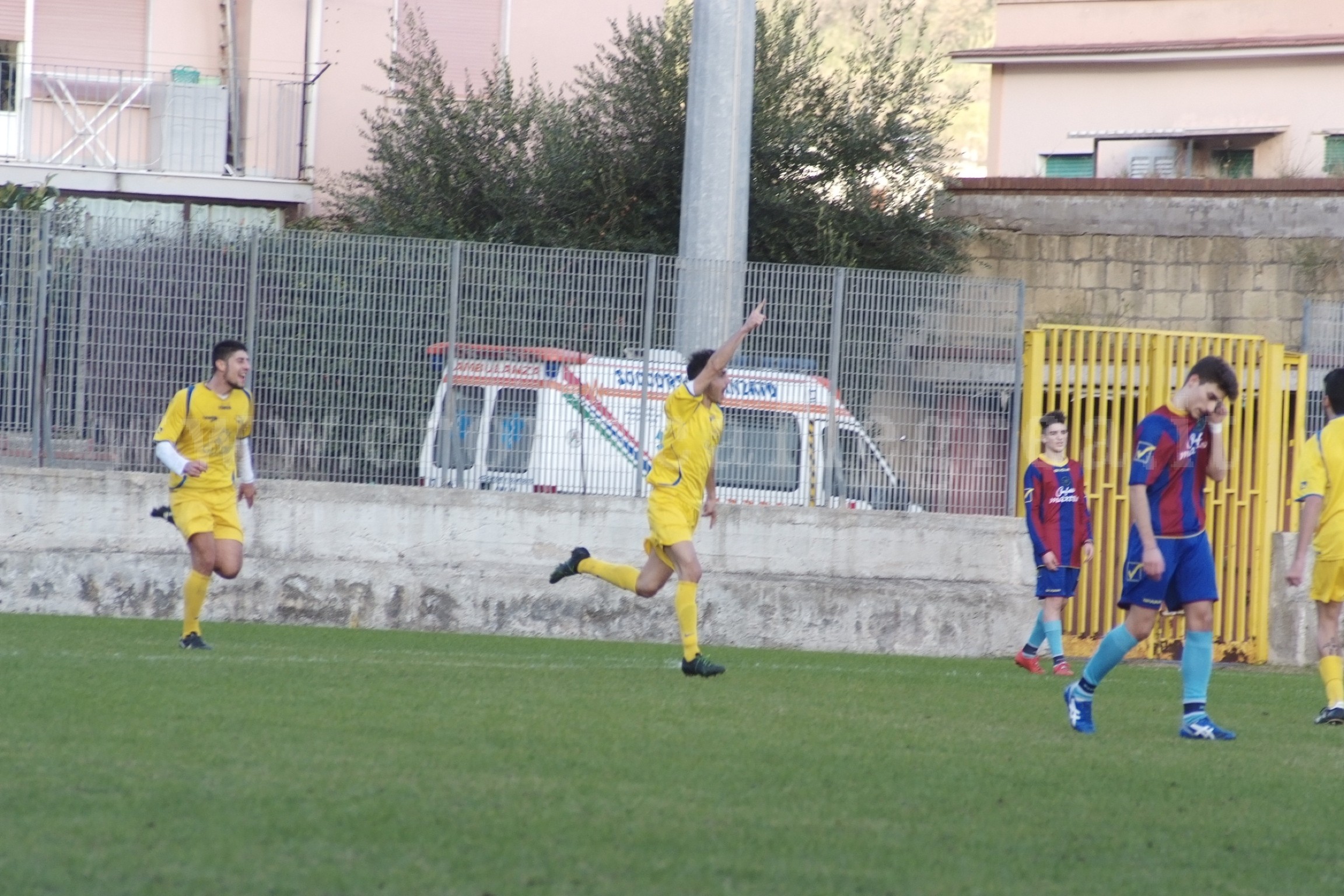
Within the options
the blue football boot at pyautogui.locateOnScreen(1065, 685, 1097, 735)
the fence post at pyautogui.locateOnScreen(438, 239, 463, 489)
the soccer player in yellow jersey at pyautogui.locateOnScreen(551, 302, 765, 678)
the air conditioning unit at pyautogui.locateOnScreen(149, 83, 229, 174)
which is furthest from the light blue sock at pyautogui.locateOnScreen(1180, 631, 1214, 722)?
the air conditioning unit at pyautogui.locateOnScreen(149, 83, 229, 174)

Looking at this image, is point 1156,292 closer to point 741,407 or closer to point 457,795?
point 741,407

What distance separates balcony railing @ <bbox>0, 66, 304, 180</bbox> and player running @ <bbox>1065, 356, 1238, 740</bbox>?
17.4m

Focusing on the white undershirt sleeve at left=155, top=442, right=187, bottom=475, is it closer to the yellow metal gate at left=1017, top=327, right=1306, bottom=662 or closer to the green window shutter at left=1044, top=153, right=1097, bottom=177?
the yellow metal gate at left=1017, top=327, right=1306, bottom=662

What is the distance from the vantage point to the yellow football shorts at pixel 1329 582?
920 cm

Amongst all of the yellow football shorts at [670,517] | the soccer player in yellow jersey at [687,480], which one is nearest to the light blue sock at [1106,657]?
the soccer player in yellow jersey at [687,480]

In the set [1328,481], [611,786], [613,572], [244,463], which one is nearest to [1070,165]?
[613,572]

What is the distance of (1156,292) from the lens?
63.8 feet

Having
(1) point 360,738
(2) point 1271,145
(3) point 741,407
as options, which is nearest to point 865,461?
(3) point 741,407

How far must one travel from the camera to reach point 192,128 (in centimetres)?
2334

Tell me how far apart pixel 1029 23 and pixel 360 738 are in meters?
30.5

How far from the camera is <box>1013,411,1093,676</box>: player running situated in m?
12.2

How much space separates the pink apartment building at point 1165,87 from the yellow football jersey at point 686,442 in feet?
72.4

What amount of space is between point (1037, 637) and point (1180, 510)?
14.5 feet

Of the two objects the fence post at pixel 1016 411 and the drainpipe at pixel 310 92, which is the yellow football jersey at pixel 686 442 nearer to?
the fence post at pixel 1016 411
